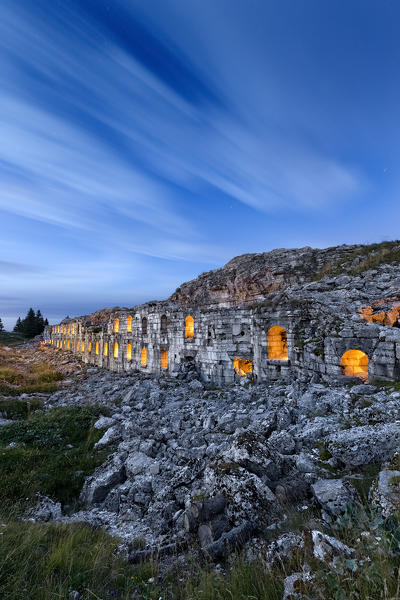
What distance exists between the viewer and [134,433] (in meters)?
8.23

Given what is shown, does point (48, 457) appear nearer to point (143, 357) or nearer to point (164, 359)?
point (164, 359)

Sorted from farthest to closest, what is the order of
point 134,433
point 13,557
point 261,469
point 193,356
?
point 193,356 → point 134,433 → point 261,469 → point 13,557

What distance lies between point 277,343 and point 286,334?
2.85ft

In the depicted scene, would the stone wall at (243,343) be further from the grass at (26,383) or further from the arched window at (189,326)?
the grass at (26,383)

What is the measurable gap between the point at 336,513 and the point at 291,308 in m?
9.39

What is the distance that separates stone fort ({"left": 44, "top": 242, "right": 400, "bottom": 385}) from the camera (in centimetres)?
975

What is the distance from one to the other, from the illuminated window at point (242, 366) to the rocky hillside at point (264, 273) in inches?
369

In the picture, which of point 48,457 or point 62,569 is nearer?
point 62,569

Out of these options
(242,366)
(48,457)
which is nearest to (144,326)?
(242,366)

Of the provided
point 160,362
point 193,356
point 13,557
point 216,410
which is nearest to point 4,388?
point 160,362

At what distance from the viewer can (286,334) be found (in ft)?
41.7

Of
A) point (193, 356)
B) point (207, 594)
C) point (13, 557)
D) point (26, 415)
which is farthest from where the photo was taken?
point (193, 356)

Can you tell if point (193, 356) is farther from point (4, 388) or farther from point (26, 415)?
point (4, 388)

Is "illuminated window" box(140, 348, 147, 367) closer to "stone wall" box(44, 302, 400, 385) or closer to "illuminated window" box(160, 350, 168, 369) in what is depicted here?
"stone wall" box(44, 302, 400, 385)
